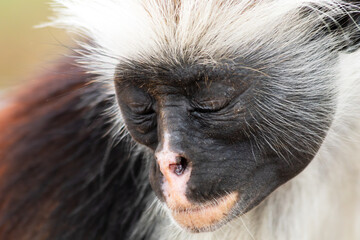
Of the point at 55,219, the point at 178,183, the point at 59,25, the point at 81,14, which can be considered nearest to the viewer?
the point at 178,183

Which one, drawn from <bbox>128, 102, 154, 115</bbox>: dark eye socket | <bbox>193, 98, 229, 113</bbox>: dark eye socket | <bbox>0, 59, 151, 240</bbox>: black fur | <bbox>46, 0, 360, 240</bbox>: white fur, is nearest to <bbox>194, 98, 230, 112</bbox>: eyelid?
<bbox>193, 98, 229, 113</bbox>: dark eye socket

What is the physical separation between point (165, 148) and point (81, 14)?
0.79m

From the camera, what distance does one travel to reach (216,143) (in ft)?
8.38

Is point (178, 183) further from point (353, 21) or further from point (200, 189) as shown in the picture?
point (353, 21)

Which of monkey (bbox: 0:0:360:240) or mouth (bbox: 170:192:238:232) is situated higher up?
monkey (bbox: 0:0:360:240)

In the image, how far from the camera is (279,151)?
2.64 m

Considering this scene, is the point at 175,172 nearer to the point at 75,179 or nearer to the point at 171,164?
the point at 171,164

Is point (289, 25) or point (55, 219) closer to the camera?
point (289, 25)

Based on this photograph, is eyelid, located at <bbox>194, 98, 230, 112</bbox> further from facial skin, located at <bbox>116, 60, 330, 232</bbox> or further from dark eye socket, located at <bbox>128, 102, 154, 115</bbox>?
dark eye socket, located at <bbox>128, 102, 154, 115</bbox>

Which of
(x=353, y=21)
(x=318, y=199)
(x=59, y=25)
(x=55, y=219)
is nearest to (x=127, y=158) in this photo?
(x=55, y=219)

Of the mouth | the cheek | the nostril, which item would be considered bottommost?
the mouth

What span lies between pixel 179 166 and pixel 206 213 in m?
0.23

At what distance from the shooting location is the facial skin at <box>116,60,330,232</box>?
2.51 metres

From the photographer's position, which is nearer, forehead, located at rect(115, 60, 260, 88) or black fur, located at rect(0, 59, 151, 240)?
forehead, located at rect(115, 60, 260, 88)
